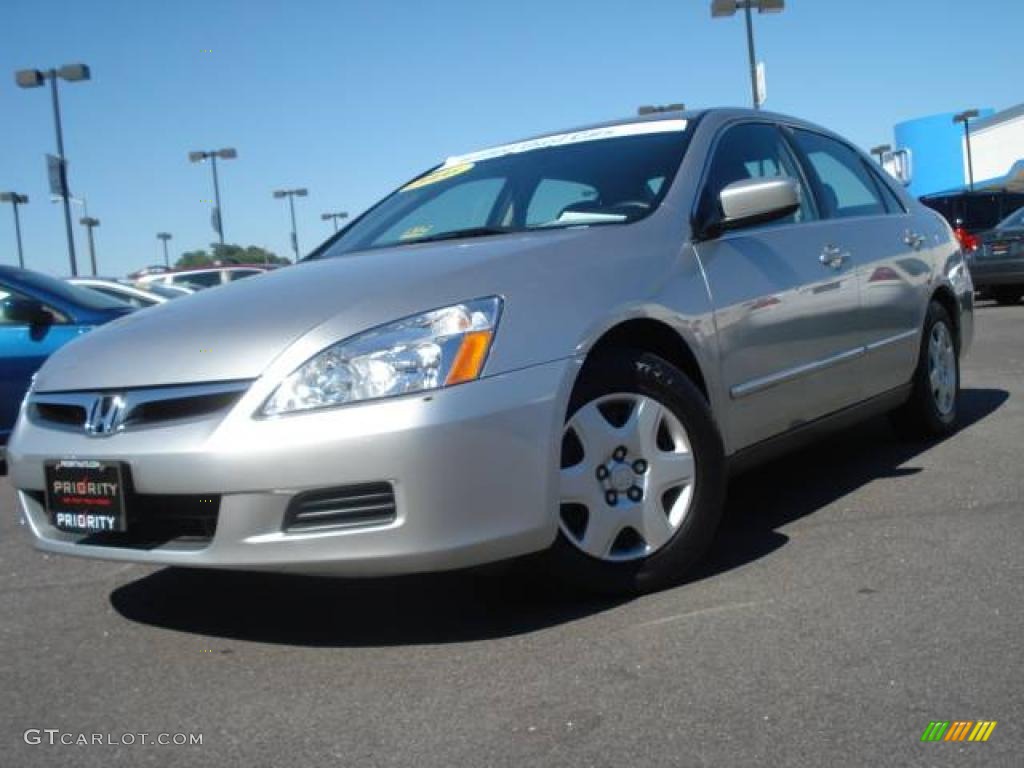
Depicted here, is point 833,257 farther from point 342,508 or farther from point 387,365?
point 342,508

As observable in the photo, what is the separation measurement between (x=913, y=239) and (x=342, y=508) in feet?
11.2

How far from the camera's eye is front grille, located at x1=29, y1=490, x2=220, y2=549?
288 cm

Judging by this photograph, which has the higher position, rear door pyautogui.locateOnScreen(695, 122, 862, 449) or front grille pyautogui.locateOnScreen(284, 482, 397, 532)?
rear door pyautogui.locateOnScreen(695, 122, 862, 449)

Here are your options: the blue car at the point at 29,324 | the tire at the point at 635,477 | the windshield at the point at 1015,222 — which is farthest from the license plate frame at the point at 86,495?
the windshield at the point at 1015,222

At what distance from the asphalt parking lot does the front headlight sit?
0.69m

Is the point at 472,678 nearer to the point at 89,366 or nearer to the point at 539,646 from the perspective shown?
the point at 539,646

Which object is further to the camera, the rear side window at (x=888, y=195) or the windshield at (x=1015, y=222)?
the windshield at (x=1015, y=222)

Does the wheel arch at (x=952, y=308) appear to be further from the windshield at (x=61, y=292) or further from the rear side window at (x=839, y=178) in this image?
the windshield at (x=61, y=292)

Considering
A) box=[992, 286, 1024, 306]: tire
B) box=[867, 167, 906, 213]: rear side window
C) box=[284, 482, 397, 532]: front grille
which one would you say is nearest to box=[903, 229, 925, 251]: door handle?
box=[867, 167, 906, 213]: rear side window

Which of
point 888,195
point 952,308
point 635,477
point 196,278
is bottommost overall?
point 635,477

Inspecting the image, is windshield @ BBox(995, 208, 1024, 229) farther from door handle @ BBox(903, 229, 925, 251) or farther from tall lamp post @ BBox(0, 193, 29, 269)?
tall lamp post @ BBox(0, 193, 29, 269)

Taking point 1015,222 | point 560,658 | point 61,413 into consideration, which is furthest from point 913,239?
point 1015,222

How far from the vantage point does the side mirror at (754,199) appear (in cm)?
363

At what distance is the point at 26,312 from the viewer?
252 inches
